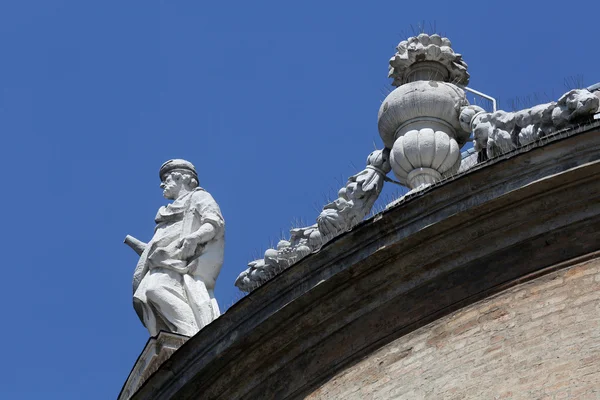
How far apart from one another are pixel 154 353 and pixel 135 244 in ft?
7.14

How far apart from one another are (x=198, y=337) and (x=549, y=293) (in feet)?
11.8

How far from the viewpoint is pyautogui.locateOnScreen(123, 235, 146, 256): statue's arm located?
24.5m

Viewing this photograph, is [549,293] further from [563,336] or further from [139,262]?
[139,262]

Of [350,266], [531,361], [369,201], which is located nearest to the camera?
[531,361]

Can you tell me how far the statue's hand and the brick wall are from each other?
3.17 metres

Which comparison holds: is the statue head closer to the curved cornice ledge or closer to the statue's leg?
the statue's leg

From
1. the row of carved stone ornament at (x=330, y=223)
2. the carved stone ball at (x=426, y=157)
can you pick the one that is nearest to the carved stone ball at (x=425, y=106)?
the carved stone ball at (x=426, y=157)

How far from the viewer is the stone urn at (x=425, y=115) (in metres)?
22.4

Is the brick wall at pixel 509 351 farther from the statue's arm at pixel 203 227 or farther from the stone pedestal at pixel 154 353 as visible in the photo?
the statue's arm at pixel 203 227

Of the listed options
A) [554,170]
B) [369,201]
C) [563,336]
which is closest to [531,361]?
[563,336]

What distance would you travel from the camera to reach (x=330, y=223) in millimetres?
22469

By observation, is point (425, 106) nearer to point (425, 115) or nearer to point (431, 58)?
point (425, 115)

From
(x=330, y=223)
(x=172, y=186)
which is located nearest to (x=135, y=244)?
(x=172, y=186)

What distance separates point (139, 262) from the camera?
79.2ft
